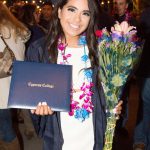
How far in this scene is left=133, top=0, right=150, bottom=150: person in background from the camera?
4812 millimetres

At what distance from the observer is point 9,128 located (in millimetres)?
4172

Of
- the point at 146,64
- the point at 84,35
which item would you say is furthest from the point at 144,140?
the point at 84,35

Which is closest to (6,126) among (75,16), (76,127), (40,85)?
(76,127)

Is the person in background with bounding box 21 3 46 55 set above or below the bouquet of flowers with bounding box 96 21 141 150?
above

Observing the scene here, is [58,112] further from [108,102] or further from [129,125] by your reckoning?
[129,125]

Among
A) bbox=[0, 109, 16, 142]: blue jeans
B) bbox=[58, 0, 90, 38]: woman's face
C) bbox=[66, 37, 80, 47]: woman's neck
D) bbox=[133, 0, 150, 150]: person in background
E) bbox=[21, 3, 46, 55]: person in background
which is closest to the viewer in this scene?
bbox=[58, 0, 90, 38]: woman's face

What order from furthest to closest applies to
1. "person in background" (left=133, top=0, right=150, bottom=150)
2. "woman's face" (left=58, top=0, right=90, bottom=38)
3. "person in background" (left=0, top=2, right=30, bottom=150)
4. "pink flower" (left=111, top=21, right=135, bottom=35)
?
"person in background" (left=133, top=0, right=150, bottom=150)
"person in background" (left=0, top=2, right=30, bottom=150)
"woman's face" (left=58, top=0, right=90, bottom=38)
"pink flower" (left=111, top=21, right=135, bottom=35)

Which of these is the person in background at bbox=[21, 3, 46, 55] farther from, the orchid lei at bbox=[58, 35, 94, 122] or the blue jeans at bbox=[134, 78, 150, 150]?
the orchid lei at bbox=[58, 35, 94, 122]

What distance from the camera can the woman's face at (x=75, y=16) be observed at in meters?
2.62

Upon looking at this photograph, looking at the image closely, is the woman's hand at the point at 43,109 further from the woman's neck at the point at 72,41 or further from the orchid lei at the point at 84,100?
the woman's neck at the point at 72,41

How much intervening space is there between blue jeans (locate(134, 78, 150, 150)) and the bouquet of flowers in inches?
92.8

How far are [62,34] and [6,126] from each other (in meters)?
1.67

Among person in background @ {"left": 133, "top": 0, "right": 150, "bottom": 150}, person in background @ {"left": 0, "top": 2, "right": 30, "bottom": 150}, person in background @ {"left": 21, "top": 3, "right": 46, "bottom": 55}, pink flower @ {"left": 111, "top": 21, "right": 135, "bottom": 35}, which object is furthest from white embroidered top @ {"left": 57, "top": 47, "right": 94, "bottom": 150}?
person in background @ {"left": 21, "top": 3, "right": 46, "bottom": 55}

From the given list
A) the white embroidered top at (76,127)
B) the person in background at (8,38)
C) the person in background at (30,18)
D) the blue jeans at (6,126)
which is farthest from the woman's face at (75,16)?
the person in background at (30,18)
